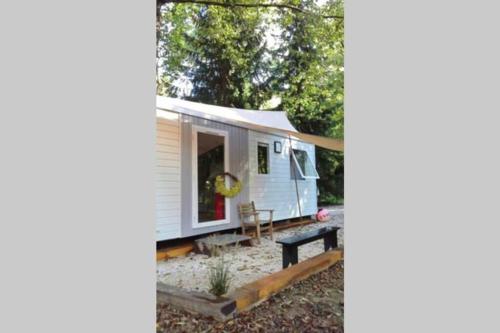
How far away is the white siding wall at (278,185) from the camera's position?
7.20 meters

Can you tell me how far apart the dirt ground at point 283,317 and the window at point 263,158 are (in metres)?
4.22

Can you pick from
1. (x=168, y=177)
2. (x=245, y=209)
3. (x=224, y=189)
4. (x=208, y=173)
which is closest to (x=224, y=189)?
(x=224, y=189)

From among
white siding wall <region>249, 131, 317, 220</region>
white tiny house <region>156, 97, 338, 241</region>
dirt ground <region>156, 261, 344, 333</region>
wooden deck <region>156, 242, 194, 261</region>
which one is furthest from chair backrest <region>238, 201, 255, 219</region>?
dirt ground <region>156, 261, 344, 333</region>

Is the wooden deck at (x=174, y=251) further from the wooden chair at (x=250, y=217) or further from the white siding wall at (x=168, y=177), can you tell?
the wooden chair at (x=250, y=217)

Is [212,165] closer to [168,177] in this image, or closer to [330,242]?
[168,177]

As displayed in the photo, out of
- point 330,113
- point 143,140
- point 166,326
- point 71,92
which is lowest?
point 166,326

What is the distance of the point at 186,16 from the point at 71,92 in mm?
8542

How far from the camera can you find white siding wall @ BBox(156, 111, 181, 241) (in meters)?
4.97

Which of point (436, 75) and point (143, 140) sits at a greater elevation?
point (436, 75)

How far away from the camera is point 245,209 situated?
664 cm

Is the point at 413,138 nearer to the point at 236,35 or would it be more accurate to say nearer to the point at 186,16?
the point at 186,16

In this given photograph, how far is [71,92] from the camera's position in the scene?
194 centimetres

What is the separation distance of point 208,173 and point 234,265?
1.83 m

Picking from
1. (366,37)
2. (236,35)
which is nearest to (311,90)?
(236,35)
